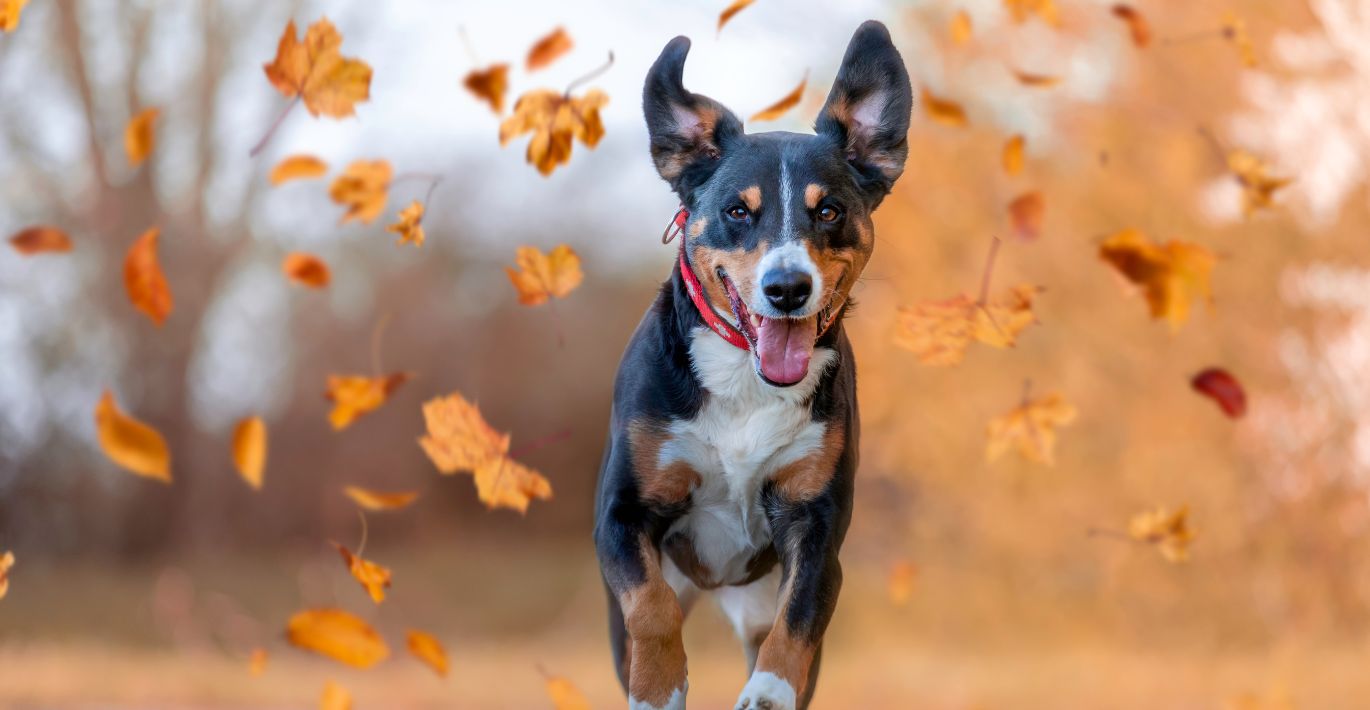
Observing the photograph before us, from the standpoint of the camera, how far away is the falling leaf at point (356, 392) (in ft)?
16.4

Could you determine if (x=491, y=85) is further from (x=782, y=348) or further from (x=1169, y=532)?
(x=1169, y=532)

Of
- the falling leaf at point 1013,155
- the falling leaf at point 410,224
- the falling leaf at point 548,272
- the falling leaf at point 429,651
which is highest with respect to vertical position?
the falling leaf at point 410,224

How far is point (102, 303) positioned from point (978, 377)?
855 cm

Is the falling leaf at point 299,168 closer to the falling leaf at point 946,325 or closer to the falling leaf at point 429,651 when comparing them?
the falling leaf at point 429,651

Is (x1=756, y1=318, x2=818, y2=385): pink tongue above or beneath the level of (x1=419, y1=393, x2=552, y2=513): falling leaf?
above

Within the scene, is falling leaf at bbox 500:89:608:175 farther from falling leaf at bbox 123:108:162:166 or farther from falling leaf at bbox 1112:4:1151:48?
falling leaf at bbox 1112:4:1151:48

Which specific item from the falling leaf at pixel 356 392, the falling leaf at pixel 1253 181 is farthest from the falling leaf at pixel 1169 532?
the falling leaf at pixel 356 392

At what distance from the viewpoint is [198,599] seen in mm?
13211

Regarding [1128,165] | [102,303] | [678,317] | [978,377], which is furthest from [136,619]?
[678,317]

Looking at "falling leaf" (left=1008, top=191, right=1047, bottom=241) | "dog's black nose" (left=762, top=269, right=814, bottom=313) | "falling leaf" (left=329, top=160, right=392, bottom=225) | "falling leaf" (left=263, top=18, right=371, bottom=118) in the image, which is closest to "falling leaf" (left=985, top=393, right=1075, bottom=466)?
"falling leaf" (left=1008, top=191, right=1047, bottom=241)

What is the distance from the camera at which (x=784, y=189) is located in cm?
390

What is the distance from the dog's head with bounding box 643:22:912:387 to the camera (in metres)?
3.76

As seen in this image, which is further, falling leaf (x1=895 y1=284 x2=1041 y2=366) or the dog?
falling leaf (x1=895 y1=284 x2=1041 y2=366)

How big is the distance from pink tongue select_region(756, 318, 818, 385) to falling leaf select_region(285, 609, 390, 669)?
1.82m
